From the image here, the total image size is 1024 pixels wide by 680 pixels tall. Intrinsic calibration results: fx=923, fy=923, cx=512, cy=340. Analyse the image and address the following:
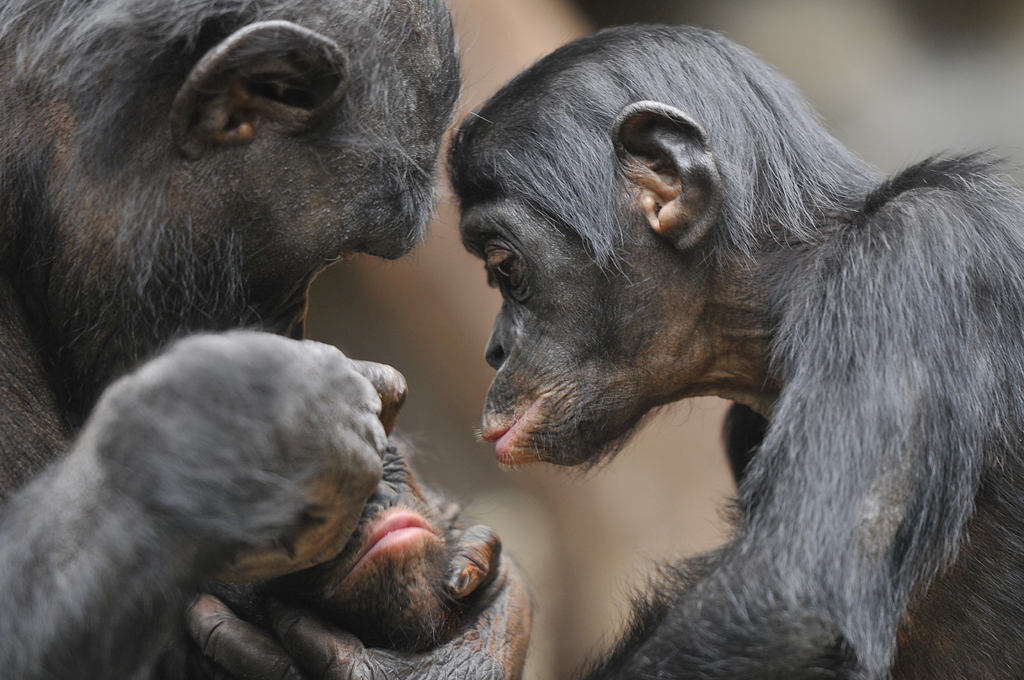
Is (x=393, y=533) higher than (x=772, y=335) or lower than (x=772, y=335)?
lower

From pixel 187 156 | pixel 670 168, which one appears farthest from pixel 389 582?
pixel 670 168

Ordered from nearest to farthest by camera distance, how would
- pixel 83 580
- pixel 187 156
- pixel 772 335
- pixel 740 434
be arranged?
pixel 83 580 → pixel 187 156 → pixel 772 335 → pixel 740 434

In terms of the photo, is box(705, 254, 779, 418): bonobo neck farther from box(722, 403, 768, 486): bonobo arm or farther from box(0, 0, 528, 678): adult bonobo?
box(0, 0, 528, 678): adult bonobo

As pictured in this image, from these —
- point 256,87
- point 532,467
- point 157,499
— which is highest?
point 256,87

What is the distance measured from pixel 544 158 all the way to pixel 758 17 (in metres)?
4.66

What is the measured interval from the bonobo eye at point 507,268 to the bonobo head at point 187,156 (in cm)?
53

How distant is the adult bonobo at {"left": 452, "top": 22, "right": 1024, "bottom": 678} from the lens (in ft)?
5.91

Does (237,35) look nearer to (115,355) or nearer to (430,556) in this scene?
(115,355)

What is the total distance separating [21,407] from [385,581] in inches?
29.8

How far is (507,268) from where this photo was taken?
244 centimetres

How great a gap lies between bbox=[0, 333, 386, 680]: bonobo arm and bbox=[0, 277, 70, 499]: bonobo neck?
331 mm

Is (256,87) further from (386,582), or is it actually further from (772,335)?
(772,335)

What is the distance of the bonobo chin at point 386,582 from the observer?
183cm

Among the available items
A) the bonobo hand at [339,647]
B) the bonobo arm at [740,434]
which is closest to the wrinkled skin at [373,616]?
the bonobo hand at [339,647]
